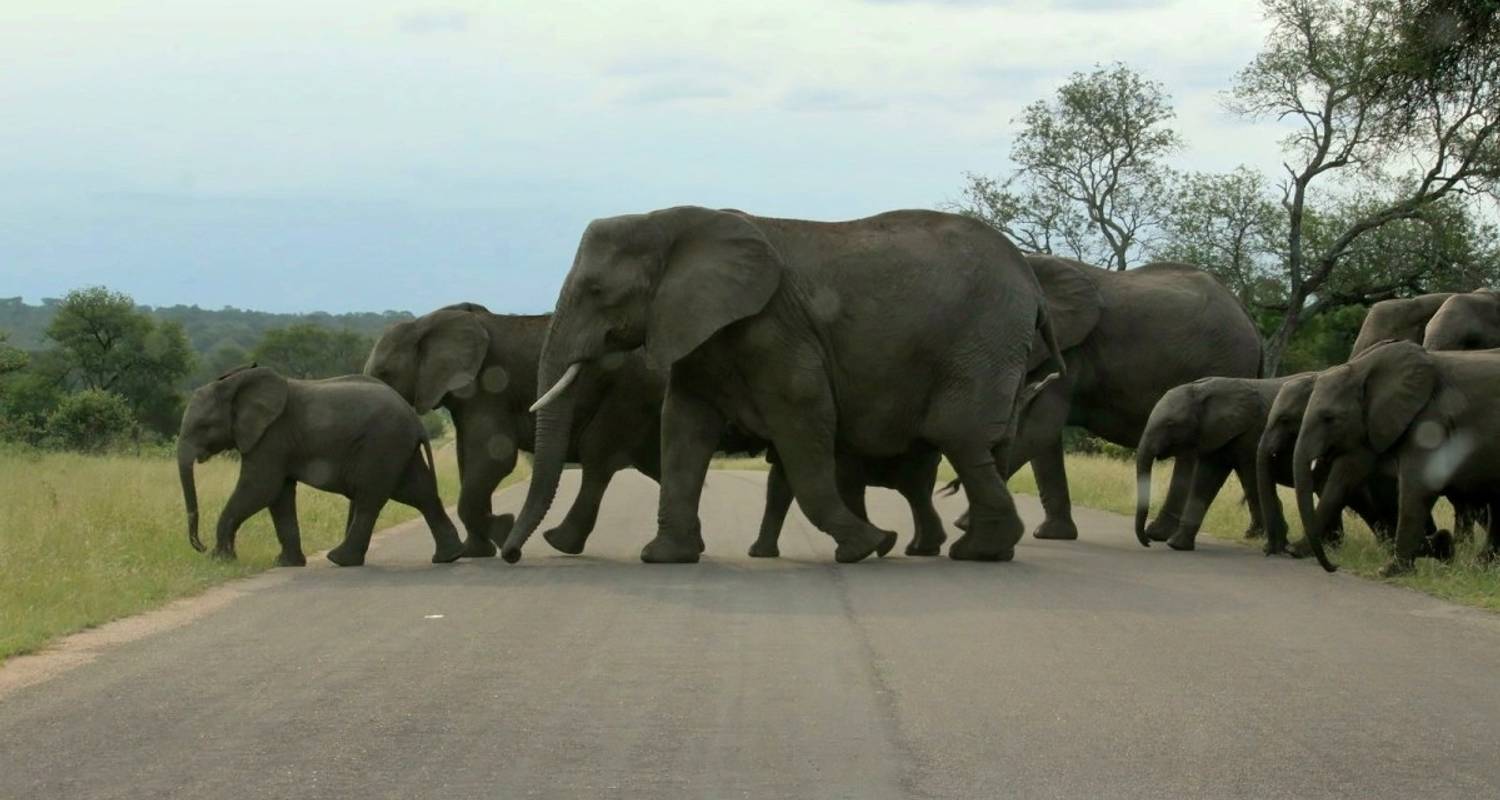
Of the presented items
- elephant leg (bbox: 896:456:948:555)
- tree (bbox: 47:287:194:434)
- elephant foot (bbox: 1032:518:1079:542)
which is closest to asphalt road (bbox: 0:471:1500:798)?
elephant leg (bbox: 896:456:948:555)

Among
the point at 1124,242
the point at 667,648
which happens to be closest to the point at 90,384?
the point at 1124,242

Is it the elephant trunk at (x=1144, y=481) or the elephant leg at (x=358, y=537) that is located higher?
the elephant trunk at (x=1144, y=481)

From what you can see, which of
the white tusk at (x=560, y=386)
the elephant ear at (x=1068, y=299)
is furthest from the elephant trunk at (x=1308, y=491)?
the white tusk at (x=560, y=386)

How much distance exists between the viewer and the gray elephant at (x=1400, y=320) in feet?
64.7

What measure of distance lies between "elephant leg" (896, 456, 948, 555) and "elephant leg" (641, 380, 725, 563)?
1.96 metres

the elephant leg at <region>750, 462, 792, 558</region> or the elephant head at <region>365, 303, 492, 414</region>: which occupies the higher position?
the elephant head at <region>365, 303, 492, 414</region>

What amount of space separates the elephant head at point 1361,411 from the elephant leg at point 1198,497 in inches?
85.8

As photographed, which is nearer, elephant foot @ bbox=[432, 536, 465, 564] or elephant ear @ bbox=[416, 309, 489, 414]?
elephant foot @ bbox=[432, 536, 465, 564]

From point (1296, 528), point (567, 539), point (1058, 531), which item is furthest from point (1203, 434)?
point (567, 539)

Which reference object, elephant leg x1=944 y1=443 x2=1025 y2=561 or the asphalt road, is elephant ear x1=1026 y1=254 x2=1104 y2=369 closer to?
elephant leg x1=944 y1=443 x2=1025 y2=561

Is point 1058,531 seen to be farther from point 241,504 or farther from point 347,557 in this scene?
point 241,504

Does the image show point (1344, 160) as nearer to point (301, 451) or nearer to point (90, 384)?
point (301, 451)

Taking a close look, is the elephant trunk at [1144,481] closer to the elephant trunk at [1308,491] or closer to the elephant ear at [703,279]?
the elephant trunk at [1308,491]

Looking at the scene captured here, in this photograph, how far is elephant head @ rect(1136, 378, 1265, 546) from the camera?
17.1 m
